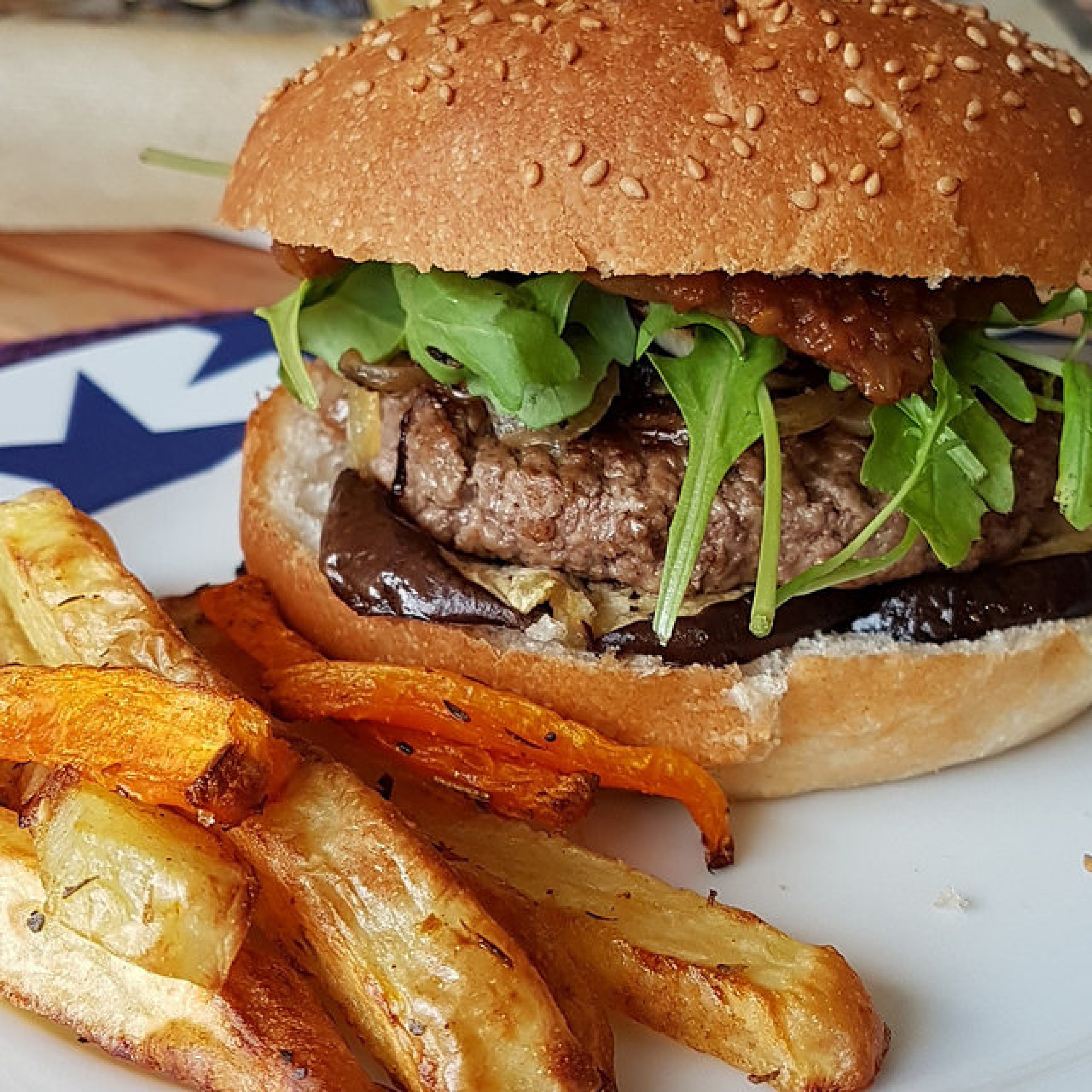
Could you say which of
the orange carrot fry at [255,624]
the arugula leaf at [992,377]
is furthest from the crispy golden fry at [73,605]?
the arugula leaf at [992,377]

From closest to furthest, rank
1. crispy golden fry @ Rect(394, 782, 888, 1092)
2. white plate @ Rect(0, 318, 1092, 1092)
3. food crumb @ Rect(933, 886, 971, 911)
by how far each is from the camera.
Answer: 1. crispy golden fry @ Rect(394, 782, 888, 1092)
2. white plate @ Rect(0, 318, 1092, 1092)
3. food crumb @ Rect(933, 886, 971, 911)

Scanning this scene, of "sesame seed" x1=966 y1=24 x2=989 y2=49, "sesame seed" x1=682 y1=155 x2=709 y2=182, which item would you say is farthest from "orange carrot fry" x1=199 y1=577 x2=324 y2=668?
"sesame seed" x1=966 y1=24 x2=989 y2=49

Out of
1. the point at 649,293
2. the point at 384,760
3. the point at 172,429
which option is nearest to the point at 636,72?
the point at 649,293

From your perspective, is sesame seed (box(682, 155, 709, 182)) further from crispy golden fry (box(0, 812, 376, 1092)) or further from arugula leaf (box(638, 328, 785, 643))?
crispy golden fry (box(0, 812, 376, 1092))

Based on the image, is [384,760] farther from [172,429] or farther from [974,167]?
[172,429]

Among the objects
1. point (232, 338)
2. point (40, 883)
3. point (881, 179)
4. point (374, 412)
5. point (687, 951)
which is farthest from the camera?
point (232, 338)

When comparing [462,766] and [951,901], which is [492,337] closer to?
[462,766]
